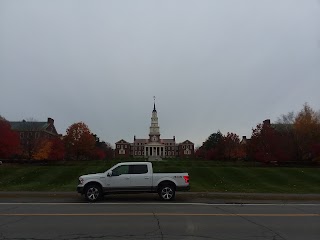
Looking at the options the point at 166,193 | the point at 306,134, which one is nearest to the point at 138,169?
the point at 166,193

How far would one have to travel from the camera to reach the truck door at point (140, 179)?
1739 cm

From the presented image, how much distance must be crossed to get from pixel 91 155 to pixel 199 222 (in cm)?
7785

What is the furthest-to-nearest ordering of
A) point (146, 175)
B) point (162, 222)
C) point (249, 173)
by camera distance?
point (249, 173)
point (146, 175)
point (162, 222)

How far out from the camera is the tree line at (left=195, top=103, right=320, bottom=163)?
55.3 metres

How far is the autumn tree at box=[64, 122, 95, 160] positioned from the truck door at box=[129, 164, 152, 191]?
63.5 m

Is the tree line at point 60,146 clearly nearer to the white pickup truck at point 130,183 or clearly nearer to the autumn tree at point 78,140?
the autumn tree at point 78,140

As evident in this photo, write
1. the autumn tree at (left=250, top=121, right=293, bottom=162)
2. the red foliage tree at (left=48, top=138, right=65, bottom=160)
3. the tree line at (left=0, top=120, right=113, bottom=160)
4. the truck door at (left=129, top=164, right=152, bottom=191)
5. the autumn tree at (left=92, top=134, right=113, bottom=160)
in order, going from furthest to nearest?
the autumn tree at (left=92, top=134, right=113, bottom=160), the tree line at (left=0, top=120, right=113, bottom=160), the red foliage tree at (left=48, top=138, right=65, bottom=160), the autumn tree at (left=250, top=121, right=293, bottom=162), the truck door at (left=129, top=164, right=152, bottom=191)

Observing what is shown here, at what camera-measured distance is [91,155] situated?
284 ft

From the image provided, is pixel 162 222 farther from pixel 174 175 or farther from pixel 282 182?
pixel 282 182

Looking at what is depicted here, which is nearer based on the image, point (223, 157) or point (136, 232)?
point (136, 232)

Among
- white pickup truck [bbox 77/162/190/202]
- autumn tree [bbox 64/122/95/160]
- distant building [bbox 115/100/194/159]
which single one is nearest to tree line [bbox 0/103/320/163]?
autumn tree [bbox 64/122/95/160]

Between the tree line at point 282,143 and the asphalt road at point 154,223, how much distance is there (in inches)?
1672

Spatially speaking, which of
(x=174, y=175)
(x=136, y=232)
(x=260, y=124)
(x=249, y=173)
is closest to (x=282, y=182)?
(x=249, y=173)

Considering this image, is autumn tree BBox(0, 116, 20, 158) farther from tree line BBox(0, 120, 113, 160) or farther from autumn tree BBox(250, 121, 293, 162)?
autumn tree BBox(250, 121, 293, 162)
